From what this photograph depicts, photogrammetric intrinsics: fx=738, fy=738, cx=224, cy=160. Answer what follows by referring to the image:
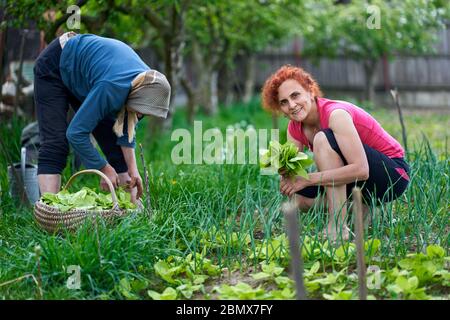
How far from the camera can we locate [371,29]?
1247cm

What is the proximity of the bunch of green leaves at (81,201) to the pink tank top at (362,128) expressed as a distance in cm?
101

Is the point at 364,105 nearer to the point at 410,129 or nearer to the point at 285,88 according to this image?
the point at 410,129

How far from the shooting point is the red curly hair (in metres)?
3.93

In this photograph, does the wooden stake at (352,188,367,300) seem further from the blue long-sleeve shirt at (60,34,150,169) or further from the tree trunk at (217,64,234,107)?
the tree trunk at (217,64,234,107)

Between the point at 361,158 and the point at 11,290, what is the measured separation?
5.90 feet

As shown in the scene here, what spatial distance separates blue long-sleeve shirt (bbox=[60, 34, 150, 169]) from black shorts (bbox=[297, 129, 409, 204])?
1086 mm

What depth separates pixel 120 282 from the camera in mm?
3164

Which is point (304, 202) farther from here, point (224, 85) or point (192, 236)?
point (224, 85)

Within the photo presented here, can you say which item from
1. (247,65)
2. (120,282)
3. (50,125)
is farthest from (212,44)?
(120,282)

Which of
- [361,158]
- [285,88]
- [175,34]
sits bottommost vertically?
[361,158]

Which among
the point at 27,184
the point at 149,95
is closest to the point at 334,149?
the point at 149,95

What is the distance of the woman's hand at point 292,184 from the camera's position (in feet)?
12.6

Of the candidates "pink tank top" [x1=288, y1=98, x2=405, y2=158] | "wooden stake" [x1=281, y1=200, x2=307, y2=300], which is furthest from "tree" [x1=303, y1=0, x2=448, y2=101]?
"wooden stake" [x1=281, y1=200, x2=307, y2=300]

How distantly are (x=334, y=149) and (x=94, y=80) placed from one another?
1.32 metres
